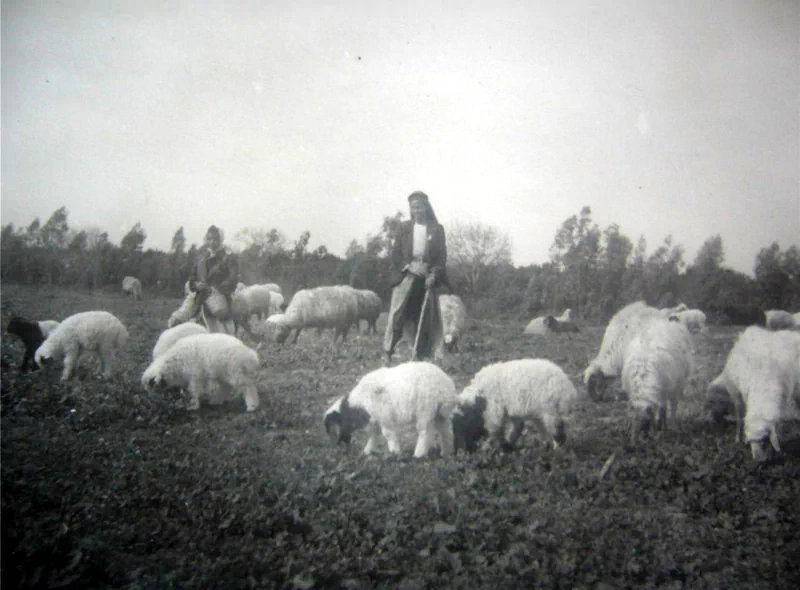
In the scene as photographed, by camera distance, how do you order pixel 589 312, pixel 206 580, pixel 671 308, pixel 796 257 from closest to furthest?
1. pixel 206 580
2. pixel 796 257
3. pixel 671 308
4. pixel 589 312

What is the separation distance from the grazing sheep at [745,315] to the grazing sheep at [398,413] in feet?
9.27

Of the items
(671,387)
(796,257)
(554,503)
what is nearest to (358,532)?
(554,503)

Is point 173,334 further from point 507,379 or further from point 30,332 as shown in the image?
point 507,379

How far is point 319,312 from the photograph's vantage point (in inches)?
300

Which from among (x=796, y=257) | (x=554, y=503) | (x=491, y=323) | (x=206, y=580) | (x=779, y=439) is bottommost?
(x=206, y=580)

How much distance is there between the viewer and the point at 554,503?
152 inches

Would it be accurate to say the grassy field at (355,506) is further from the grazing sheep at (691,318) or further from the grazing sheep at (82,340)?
the grazing sheep at (691,318)

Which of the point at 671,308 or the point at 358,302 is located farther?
the point at 358,302

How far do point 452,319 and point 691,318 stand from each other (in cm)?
243

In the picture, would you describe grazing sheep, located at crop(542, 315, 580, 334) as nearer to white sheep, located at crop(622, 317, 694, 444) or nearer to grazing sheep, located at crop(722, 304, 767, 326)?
white sheep, located at crop(622, 317, 694, 444)

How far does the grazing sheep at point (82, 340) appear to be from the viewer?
609 cm

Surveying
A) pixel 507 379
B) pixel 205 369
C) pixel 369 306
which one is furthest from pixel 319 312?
pixel 507 379

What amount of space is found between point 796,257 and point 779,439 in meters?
1.57

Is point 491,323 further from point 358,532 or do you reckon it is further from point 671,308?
point 358,532
